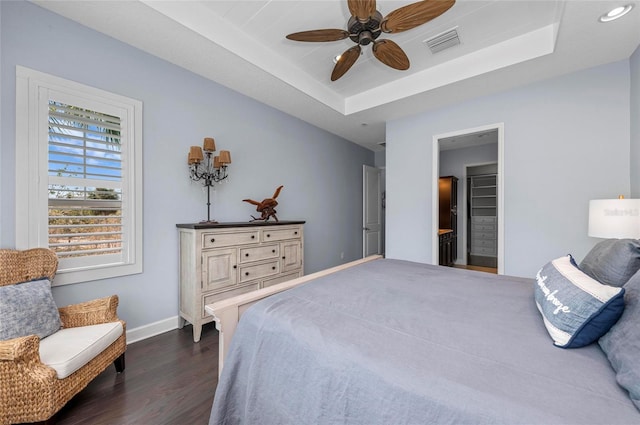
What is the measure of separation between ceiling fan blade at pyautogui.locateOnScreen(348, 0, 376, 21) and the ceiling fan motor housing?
0.15 ft

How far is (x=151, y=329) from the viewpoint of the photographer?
243cm

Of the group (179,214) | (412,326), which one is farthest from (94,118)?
(412,326)

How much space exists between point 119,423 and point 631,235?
3534 mm

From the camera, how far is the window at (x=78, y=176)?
185cm

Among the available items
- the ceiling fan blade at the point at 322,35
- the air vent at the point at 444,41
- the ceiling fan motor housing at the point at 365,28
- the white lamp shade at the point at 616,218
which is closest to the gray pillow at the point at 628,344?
the white lamp shade at the point at 616,218

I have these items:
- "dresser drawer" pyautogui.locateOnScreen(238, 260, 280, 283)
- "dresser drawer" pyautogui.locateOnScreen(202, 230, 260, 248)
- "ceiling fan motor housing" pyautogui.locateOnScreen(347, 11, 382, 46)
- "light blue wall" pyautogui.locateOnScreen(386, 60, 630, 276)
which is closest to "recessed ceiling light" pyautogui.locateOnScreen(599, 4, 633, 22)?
"light blue wall" pyautogui.locateOnScreen(386, 60, 630, 276)

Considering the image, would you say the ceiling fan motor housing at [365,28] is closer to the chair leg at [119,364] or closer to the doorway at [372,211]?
the chair leg at [119,364]

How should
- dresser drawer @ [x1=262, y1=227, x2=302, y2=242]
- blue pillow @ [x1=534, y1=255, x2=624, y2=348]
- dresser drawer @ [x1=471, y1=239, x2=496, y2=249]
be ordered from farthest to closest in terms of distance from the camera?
dresser drawer @ [x1=471, y1=239, x2=496, y2=249], dresser drawer @ [x1=262, y1=227, x2=302, y2=242], blue pillow @ [x1=534, y1=255, x2=624, y2=348]

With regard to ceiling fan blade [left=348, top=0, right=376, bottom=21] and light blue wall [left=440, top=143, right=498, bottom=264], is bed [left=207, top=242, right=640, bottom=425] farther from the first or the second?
light blue wall [left=440, top=143, right=498, bottom=264]

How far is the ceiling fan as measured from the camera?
63.2 inches

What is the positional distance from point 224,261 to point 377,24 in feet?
7.75

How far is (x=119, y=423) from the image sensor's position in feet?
4.72

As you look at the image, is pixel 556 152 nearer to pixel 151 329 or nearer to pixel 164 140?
pixel 164 140

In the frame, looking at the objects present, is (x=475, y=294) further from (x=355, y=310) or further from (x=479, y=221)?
(x=479, y=221)
